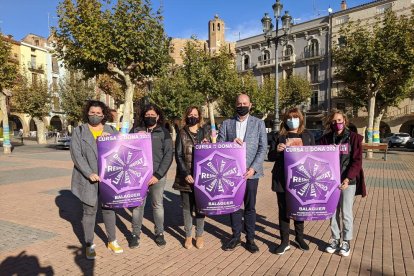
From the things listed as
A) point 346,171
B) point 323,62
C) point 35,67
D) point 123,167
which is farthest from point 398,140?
point 35,67

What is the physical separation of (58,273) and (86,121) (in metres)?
1.85

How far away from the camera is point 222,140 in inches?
181

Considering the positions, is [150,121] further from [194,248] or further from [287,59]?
[287,59]

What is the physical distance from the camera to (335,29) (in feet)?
123

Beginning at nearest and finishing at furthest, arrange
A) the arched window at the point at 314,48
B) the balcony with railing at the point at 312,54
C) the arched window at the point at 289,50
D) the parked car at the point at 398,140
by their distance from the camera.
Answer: the parked car at the point at 398,140, the balcony with railing at the point at 312,54, the arched window at the point at 314,48, the arched window at the point at 289,50

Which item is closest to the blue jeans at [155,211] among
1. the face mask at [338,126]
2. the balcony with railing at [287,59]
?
the face mask at [338,126]

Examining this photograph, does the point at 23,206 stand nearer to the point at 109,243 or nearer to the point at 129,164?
the point at 109,243

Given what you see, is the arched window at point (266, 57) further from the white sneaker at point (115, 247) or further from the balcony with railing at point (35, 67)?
the white sneaker at point (115, 247)

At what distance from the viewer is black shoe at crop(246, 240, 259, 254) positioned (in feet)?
14.4

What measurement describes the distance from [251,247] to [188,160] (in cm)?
142

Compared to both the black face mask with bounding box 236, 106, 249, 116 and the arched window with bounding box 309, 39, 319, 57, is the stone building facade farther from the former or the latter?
the black face mask with bounding box 236, 106, 249, 116

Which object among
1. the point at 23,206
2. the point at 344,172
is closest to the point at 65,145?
the point at 23,206

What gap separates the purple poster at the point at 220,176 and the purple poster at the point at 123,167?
0.68 m

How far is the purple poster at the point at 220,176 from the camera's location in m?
4.17
